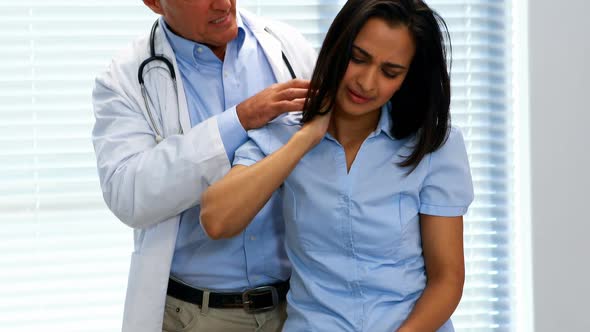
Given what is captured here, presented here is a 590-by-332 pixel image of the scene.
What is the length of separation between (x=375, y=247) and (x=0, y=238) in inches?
60.5

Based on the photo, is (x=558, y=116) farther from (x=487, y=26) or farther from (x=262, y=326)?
(x=262, y=326)

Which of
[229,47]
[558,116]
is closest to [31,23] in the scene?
[229,47]

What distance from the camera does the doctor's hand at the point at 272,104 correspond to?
1.58 metres

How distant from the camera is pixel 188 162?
1634 mm

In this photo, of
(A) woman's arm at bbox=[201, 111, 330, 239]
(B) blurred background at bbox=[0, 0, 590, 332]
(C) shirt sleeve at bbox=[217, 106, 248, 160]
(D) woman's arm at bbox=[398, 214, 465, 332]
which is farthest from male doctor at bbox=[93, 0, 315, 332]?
(B) blurred background at bbox=[0, 0, 590, 332]

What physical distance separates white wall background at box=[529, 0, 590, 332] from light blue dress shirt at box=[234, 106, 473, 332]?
1.14m

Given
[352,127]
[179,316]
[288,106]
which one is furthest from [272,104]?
[179,316]

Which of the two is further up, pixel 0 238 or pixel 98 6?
pixel 98 6

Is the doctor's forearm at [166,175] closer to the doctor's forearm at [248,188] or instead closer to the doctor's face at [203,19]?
the doctor's forearm at [248,188]

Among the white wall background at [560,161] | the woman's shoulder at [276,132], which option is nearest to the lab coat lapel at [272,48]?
the woman's shoulder at [276,132]

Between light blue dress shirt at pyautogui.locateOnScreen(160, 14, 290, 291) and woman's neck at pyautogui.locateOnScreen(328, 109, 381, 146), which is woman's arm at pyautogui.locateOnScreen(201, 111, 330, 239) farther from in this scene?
light blue dress shirt at pyautogui.locateOnScreen(160, 14, 290, 291)

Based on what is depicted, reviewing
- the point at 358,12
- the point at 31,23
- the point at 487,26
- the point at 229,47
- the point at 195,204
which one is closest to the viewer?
the point at 358,12

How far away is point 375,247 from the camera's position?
4.99ft

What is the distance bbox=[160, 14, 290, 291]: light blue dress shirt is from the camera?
177 cm
